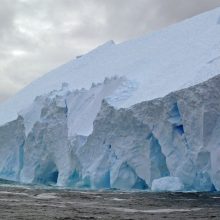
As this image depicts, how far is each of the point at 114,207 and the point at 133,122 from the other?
7890 millimetres

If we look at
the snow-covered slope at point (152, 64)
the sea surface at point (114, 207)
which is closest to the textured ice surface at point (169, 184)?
the sea surface at point (114, 207)

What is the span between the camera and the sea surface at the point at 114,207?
1242cm

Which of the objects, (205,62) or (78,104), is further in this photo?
(78,104)

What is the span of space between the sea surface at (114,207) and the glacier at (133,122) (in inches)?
98.7

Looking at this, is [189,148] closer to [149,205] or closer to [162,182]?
[162,182]

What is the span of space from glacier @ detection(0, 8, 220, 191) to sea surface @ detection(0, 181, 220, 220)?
8.22ft

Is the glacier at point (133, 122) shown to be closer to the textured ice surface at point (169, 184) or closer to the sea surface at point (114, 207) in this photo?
the textured ice surface at point (169, 184)

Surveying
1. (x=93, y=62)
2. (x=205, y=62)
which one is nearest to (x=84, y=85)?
(x=93, y=62)

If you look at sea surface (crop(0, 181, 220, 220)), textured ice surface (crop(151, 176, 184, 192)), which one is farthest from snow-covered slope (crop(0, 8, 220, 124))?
sea surface (crop(0, 181, 220, 220))

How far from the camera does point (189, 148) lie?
66.4ft

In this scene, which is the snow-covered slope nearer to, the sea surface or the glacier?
the glacier

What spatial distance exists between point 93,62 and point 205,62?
1180cm

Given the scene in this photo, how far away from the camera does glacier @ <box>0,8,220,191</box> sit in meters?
20.1

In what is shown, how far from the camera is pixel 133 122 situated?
22.3 metres
